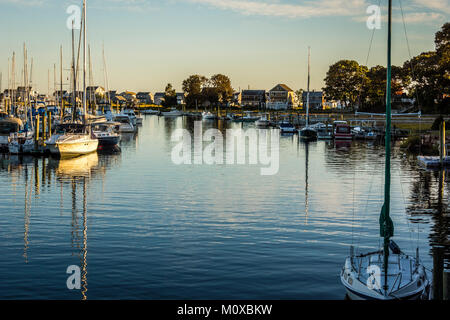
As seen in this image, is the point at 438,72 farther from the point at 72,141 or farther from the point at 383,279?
the point at 383,279

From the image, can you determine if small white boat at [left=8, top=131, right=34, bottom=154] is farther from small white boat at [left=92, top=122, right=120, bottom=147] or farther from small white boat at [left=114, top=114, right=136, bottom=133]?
small white boat at [left=114, top=114, right=136, bottom=133]

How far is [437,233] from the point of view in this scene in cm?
2606

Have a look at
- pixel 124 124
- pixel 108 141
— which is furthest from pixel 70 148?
pixel 124 124

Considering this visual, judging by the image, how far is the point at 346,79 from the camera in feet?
511

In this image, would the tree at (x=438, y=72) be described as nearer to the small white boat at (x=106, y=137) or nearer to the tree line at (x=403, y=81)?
the tree line at (x=403, y=81)

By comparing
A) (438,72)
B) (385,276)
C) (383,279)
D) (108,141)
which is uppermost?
(438,72)

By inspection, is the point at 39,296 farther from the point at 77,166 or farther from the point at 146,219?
the point at 77,166

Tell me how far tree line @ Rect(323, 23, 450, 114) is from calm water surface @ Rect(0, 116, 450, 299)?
38.0 meters

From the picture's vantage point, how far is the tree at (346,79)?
153750 mm

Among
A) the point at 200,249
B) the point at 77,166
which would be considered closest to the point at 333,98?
the point at 77,166

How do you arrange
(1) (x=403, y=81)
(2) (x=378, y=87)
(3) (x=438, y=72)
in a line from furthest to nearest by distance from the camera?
(2) (x=378, y=87), (1) (x=403, y=81), (3) (x=438, y=72)

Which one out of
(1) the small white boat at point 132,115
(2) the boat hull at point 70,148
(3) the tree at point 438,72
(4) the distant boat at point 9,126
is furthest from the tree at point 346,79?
(2) the boat hull at point 70,148

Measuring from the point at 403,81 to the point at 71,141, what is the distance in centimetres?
10278

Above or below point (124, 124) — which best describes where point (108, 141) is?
below
